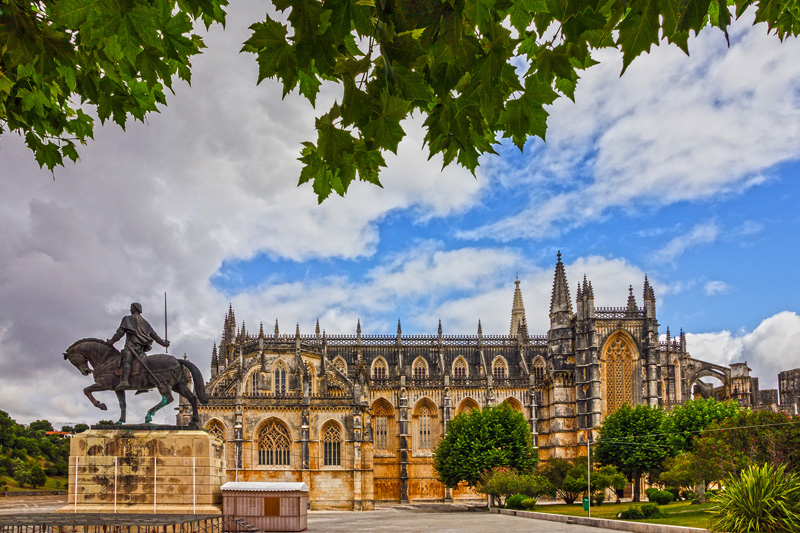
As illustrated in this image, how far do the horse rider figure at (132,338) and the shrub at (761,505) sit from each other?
52.4 ft

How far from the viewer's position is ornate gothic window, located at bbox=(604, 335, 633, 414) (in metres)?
55.1

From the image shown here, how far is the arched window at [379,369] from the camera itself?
61.4m

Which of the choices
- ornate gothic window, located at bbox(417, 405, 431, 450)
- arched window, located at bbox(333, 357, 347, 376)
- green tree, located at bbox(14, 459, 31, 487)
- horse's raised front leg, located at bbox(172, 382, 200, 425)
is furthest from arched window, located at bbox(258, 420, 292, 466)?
horse's raised front leg, located at bbox(172, 382, 200, 425)

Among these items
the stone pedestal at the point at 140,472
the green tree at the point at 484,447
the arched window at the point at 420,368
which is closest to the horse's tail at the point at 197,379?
the stone pedestal at the point at 140,472

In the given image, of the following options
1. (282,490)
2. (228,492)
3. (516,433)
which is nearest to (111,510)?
(228,492)

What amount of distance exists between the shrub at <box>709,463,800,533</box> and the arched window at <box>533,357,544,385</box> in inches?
1615

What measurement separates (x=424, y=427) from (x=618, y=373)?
16.1 metres

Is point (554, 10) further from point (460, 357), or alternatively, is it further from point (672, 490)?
point (460, 357)

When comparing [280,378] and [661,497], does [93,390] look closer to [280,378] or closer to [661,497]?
[661,497]

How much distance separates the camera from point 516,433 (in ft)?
157

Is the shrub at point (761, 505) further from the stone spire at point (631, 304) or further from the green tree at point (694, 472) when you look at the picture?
the stone spire at point (631, 304)

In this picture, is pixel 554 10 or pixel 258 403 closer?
pixel 554 10

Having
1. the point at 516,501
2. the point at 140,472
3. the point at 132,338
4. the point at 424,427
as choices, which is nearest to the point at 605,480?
the point at 516,501

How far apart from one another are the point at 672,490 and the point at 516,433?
10598 mm
